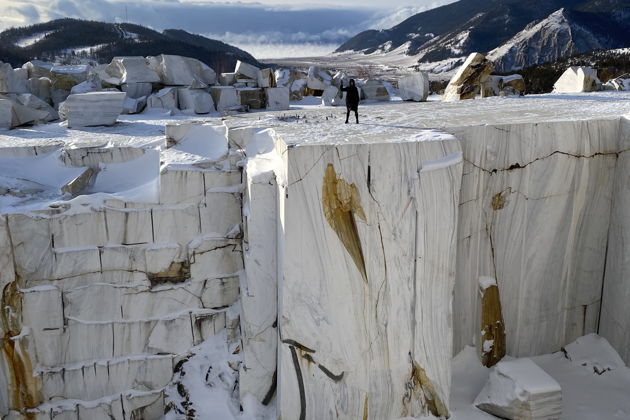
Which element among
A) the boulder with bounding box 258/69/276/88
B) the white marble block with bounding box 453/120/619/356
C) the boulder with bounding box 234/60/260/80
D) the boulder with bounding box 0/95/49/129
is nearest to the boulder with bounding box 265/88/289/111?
the boulder with bounding box 258/69/276/88

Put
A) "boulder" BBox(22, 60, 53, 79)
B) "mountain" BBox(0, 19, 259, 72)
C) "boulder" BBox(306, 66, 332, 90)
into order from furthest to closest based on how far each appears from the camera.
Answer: "mountain" BBox(0, 19, 259, 72), "boulder" BBox(306, 66, 332, 90), "boulder" BBox(22, 60, 53, 79)

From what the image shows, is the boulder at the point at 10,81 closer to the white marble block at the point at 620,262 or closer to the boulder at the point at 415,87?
the boulder at the point at 415,87

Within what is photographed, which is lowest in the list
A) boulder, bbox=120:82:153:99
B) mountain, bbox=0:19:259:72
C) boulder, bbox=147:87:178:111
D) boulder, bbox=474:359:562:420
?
boulder, bbox=474:359:562:420

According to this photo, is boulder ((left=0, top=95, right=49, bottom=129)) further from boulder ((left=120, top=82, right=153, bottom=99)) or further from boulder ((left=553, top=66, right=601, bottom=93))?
boulder ((left=553, top=66, right=601, bottom=93))

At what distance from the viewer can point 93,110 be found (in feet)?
24.3

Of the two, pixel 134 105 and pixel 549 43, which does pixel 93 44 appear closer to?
pixel 134 105

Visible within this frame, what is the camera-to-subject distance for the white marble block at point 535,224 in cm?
466

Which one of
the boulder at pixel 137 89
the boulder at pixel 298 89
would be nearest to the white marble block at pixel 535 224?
the boulder at pixel 137 89

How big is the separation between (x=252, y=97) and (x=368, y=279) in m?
6.53

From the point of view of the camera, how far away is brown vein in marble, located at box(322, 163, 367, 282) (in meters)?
3.82

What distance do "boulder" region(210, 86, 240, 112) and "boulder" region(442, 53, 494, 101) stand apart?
4.12 meters

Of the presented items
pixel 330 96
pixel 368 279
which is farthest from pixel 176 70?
pixel 368 279

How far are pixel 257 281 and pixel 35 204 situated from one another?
2.32 m

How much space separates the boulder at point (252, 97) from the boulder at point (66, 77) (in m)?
3.14
